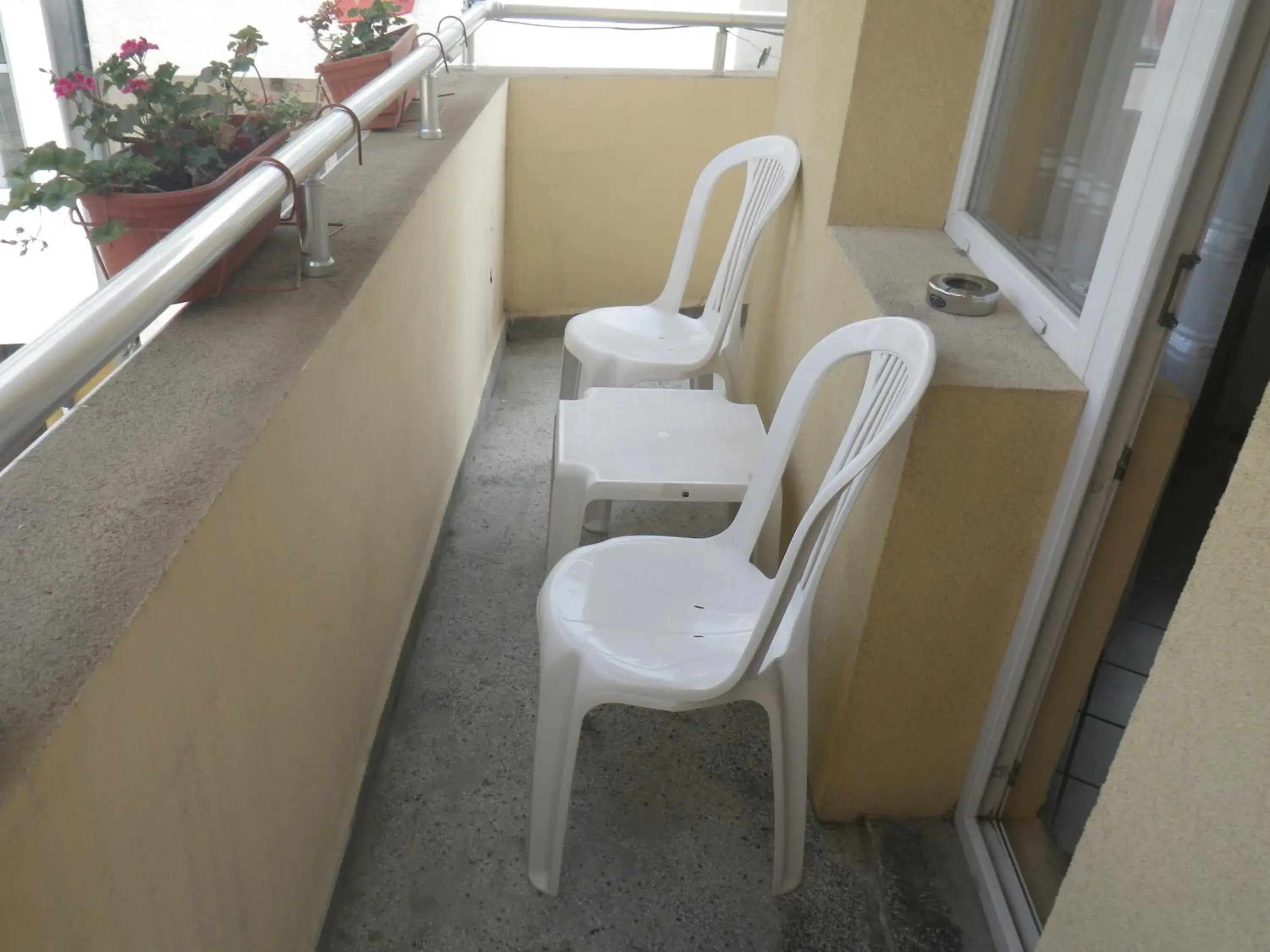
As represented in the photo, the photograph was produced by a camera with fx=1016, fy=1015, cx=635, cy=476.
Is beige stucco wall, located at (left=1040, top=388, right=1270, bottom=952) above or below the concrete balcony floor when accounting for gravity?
above

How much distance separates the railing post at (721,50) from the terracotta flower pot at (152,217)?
2.34 m

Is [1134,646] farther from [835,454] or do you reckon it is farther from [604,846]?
[604,846]

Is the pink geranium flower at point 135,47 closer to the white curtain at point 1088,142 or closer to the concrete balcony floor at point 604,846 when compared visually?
the concrete balcony floor at point 604,846

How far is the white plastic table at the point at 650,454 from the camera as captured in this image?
1.88 m

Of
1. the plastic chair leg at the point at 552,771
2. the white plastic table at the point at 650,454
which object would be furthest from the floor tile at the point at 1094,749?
the plastic chair leg at the point at 552,771

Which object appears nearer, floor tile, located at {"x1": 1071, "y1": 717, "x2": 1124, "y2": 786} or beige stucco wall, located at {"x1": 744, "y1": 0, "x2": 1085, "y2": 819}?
beige stucco wall, located at {"x1": 744, "y1": 0, "x2": 1085, "y2": 819}

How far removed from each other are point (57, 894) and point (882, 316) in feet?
4.15

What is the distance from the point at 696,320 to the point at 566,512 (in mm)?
874

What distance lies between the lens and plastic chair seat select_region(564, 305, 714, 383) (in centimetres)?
240

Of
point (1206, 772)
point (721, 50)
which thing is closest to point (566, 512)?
point (1206, 772)

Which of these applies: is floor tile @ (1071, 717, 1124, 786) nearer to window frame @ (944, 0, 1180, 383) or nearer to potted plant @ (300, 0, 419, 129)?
window frame @ (944, 0, 1180, 383)

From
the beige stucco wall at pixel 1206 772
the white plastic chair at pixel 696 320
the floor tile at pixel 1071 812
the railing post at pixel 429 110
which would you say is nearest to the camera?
the beige stucco wall at pixel 1206 772

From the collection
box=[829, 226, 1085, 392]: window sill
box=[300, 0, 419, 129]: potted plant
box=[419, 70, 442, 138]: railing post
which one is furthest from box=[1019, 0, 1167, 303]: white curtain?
box=[300, 0, 419, 129]: potted plant

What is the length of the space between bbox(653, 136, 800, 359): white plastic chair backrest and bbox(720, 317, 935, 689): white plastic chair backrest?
2.55 ft
